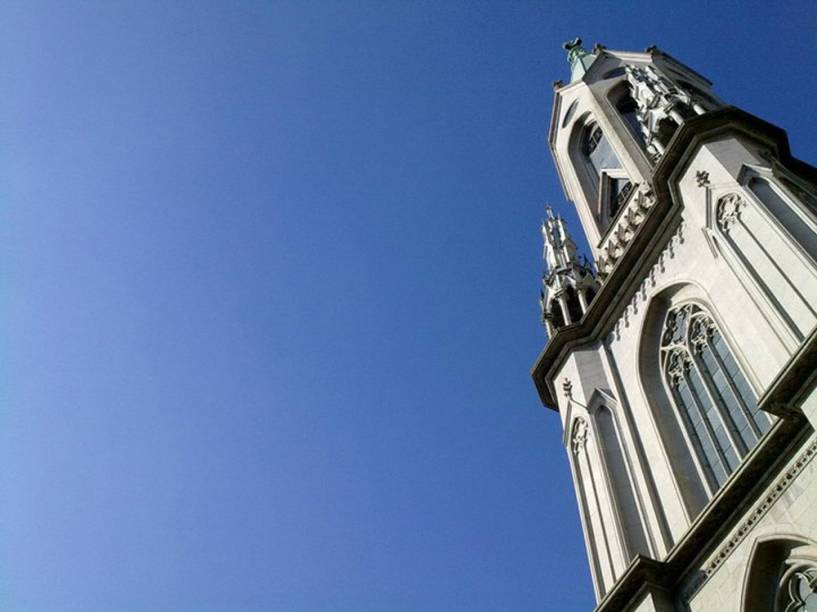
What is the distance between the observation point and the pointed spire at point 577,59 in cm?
3925

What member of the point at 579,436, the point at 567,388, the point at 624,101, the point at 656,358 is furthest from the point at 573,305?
the point at 624,101

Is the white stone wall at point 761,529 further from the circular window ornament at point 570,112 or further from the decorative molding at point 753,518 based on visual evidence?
the circular window ornament at point 570,112

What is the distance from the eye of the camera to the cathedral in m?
14.5

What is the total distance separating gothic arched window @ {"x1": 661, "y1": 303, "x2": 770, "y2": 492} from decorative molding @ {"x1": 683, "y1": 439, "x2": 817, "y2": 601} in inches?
113

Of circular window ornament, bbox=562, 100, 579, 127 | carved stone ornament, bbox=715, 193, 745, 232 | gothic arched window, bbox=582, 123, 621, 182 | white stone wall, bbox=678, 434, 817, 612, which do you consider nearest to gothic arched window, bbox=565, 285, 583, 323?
gothic arched window, bbox=582, 123, 621, 182

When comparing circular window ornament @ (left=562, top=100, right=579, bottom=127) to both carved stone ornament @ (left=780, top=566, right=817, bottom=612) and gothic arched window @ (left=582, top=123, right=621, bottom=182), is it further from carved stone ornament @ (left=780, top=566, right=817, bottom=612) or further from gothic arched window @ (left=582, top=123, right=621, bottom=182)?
carved stone ornament @ (left=780, top=566, right=817, bottom=612)

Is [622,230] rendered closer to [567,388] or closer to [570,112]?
[567,388]

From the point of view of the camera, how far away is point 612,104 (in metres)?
35.0

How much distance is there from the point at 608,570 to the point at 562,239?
49.1ft

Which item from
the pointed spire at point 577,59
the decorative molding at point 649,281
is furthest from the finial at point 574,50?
the decorative molding at point 649,281

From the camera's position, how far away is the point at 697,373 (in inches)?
791

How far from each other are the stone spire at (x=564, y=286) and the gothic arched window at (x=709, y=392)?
15.3 ft

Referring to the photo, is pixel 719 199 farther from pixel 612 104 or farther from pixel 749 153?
pixel 612 104

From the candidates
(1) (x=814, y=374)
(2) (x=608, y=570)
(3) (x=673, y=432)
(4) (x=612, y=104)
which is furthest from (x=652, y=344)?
(4) (x=612, y=104)
